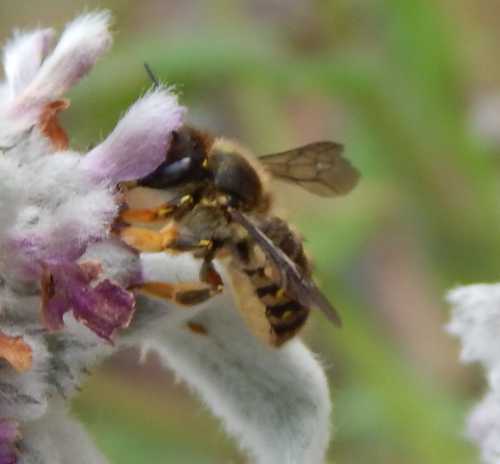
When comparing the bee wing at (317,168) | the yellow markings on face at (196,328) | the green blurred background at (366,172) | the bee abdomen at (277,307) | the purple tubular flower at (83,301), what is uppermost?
the green blurred background at (366,172)

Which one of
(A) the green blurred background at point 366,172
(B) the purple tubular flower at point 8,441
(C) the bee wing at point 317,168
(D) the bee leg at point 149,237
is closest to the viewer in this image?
(B) the purple tubular flower at point 8,441

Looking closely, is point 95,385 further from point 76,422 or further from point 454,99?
point 76,422

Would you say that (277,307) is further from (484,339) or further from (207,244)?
(484,339)

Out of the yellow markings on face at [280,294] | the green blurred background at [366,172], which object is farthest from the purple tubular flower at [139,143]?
the green blurred background at [366,172]

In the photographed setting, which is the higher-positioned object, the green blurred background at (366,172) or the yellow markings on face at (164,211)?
the green blurred background at (366,172)

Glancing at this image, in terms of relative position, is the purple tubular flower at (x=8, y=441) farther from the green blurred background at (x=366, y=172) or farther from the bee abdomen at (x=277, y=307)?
the green blurred background at (x=366, y=172)

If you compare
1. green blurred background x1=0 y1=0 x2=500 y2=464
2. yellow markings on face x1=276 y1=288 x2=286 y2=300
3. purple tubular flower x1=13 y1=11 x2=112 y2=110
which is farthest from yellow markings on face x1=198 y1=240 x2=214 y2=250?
green blurred background x1=0 y1=0 x2=500 y2=464

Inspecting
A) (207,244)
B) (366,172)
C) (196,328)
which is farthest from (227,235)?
(366,172)

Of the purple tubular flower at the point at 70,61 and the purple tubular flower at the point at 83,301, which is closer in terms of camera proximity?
the purple tubular flower at the point at 83,301
